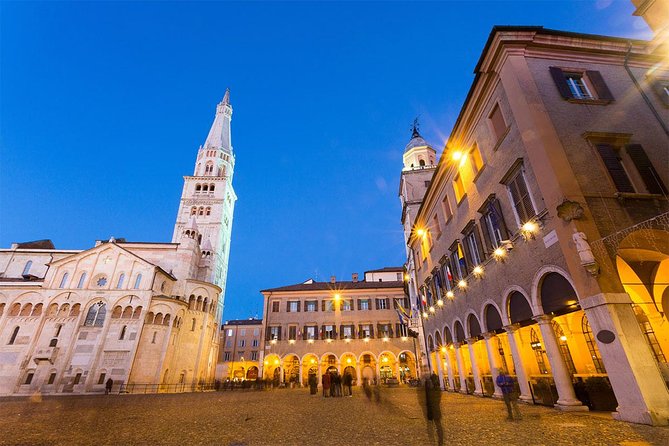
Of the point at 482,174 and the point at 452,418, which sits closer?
the point at 452,418

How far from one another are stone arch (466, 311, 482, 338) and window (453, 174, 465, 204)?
6.13 m

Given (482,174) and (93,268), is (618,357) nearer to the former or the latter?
(482,174)

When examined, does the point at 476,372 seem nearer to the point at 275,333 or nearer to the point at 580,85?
the point at 580,85

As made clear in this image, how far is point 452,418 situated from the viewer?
9727mm

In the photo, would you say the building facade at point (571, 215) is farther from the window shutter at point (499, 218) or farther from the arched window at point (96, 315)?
the arched window at point (96, 315)

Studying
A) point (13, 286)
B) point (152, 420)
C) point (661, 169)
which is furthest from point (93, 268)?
point (661, 169)

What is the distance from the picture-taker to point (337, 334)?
42406mm

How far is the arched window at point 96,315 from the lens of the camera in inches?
1430

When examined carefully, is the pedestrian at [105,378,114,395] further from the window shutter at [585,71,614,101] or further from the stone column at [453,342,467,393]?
the window shutter at [585,71,614,101]

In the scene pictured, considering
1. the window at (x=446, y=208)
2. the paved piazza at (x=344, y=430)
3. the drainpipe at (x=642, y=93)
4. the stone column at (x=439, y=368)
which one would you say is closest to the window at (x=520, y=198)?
the drainpipe at (x=642, y=93)

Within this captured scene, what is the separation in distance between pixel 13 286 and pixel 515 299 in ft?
167

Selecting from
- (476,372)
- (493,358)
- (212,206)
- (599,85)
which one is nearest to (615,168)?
(599,85)

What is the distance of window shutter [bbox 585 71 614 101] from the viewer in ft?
39.3

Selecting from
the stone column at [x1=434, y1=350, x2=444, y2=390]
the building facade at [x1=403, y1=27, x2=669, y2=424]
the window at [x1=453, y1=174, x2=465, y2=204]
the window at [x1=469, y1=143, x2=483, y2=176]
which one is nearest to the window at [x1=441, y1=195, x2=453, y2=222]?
the window at [x1=453, y1=174, x2=465, y2=204]
